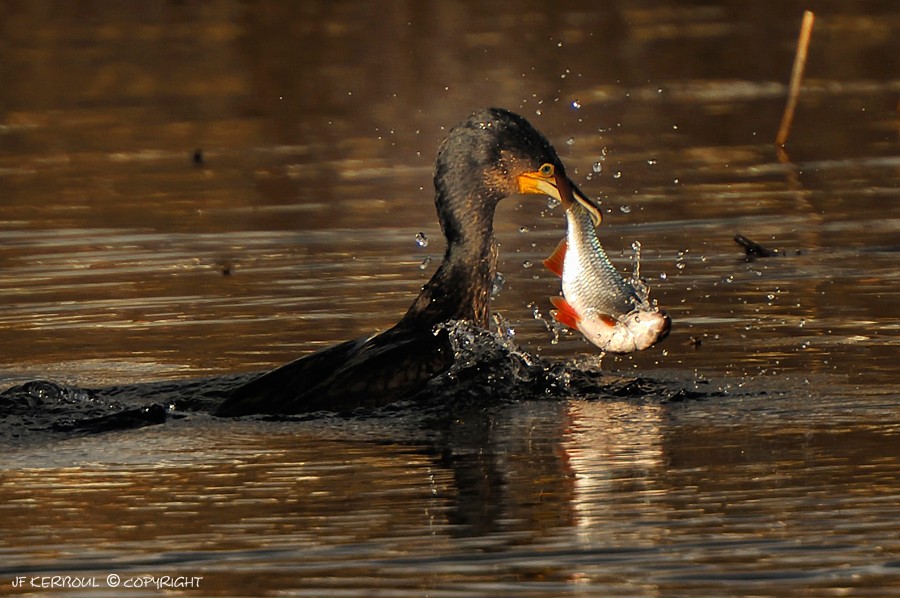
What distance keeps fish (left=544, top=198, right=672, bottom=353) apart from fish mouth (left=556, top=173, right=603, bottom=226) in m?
0.27

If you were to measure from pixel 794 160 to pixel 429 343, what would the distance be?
7771 mm

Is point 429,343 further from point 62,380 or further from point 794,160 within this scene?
point 794,160

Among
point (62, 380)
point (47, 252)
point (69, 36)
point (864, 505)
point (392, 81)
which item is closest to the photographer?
point (864, 505)

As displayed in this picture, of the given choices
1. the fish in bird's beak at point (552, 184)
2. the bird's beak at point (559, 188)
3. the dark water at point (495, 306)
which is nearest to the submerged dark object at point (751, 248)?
the dark water at point (495, 306)

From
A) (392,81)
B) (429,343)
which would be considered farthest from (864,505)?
(392,81)

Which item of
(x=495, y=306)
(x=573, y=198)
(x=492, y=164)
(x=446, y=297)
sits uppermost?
(x=492, y=164)

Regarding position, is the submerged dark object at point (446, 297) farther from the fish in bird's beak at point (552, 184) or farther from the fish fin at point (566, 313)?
the fish fin at point (566, 313)

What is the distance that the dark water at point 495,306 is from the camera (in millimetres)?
6578

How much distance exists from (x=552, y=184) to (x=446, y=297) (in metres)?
0.68

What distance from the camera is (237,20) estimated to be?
29.5 m

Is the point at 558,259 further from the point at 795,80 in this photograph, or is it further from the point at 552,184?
the point at 795,80

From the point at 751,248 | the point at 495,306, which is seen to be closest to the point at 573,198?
the point at 495,306

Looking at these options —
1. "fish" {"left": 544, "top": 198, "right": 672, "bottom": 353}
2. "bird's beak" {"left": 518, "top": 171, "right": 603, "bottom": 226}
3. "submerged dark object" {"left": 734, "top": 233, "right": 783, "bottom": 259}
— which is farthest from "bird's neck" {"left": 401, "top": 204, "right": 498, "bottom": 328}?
"submerged dark object" {"left": 734, "top": 233, "right": 783, "bottom": 259}

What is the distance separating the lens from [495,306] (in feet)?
36.1
